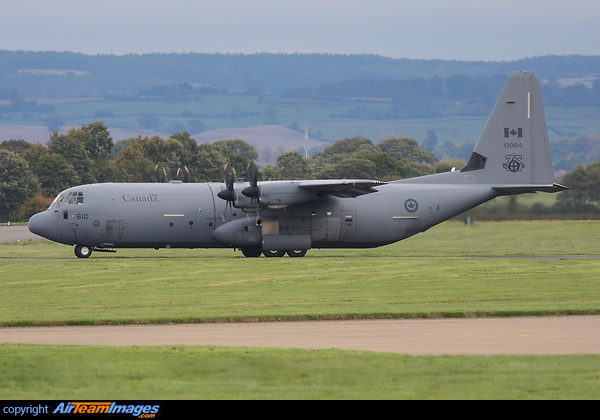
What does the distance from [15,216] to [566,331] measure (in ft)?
239

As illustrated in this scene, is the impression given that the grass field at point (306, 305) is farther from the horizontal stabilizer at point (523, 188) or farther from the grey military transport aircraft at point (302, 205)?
the horizontal stabilizer at point (523, 188)

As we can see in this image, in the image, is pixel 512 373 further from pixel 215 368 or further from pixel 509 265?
pixel 509 265

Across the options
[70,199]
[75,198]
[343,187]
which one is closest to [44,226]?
[70,199]

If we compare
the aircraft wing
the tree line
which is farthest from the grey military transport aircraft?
the tree line

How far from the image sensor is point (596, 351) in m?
14.0

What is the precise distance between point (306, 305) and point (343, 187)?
13.8 metres

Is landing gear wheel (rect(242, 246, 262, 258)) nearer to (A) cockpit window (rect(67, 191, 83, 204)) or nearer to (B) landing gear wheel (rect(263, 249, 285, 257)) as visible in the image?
(B) landing gear wheel (rect(263, 249, 285, 257))

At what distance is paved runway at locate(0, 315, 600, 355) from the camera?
1478cm

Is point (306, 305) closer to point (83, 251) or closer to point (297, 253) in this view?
point (297, 253)
